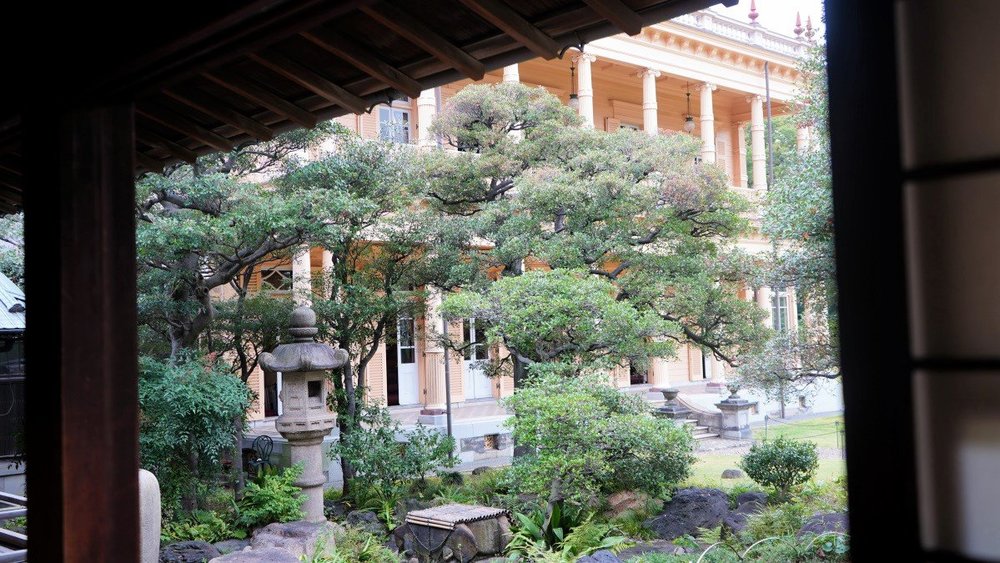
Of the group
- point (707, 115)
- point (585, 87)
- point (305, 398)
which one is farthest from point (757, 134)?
point (305, 398)

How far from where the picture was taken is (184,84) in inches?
105

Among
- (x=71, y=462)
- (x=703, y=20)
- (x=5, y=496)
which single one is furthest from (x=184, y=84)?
(x=703, y=20)

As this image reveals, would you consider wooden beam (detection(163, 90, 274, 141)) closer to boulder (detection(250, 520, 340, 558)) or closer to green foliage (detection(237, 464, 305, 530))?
boulder (detection(250, 520, 340, 558))

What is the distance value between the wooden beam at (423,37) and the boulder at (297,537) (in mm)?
6932

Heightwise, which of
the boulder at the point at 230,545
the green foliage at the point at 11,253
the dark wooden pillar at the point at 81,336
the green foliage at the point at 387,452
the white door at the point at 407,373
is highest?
the green foliage at the point at 11,253

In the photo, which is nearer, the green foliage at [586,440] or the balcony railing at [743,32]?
the green foliage at [586,440]

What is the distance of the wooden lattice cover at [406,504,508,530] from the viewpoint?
29.5 feet

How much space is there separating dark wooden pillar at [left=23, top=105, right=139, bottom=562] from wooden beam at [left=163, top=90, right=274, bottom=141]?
43cm

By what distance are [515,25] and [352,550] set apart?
767cm

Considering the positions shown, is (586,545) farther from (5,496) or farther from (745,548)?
(5,496)

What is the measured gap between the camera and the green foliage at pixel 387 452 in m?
11.5

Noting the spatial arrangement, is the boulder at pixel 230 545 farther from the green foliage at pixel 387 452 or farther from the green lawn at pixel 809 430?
the green lawn at pixel 809 430

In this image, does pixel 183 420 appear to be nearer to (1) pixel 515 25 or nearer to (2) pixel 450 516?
(2) pixel 450 516

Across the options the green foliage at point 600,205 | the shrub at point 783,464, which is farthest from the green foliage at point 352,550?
the shrub at point 783,464
